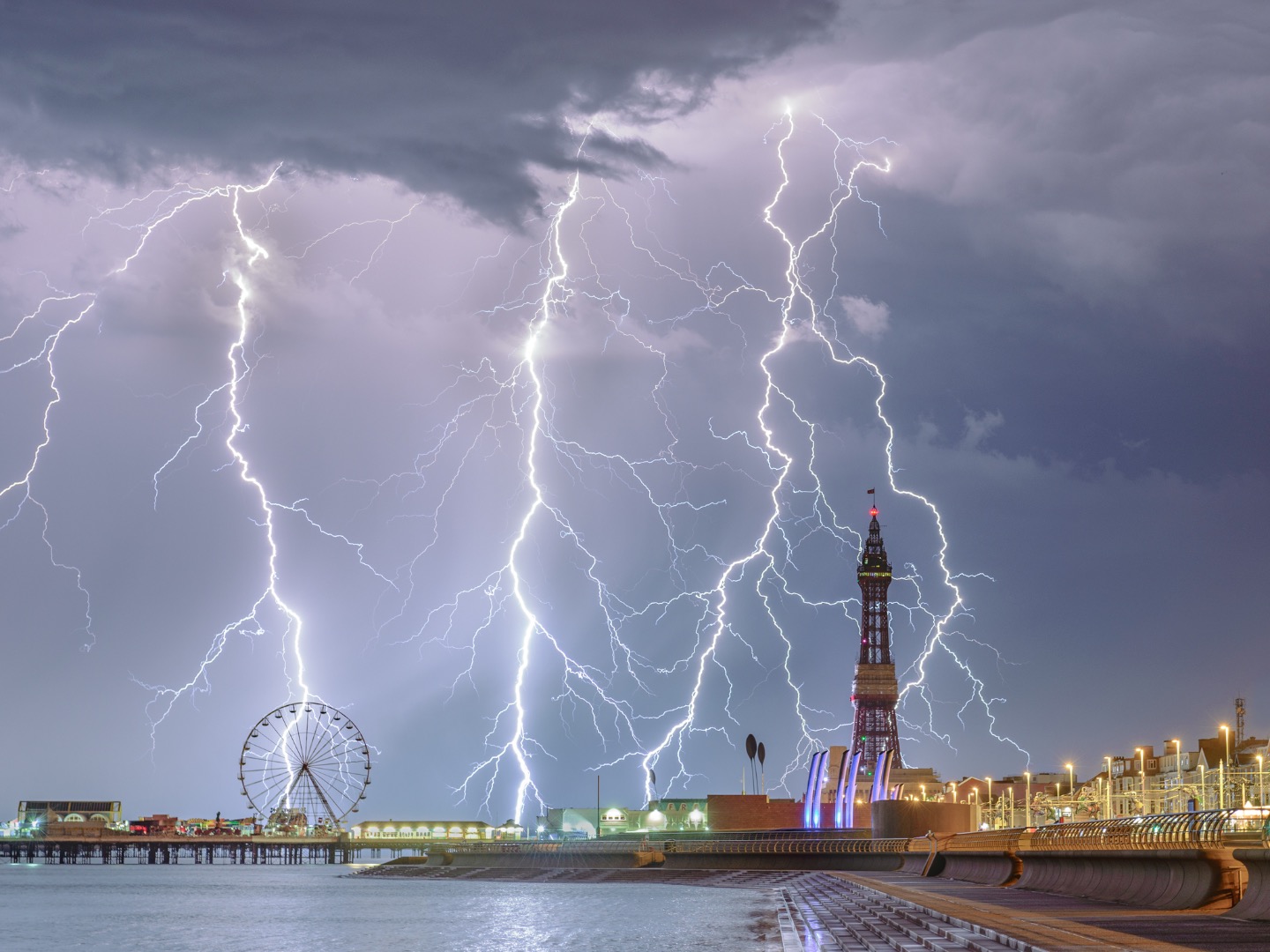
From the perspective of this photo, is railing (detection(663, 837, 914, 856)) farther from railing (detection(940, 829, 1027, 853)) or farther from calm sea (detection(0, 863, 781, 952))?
railing (detection(940, 829, 1027, 853))

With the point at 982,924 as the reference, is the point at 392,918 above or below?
below

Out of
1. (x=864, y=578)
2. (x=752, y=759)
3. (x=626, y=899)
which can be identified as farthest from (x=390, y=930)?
(x=864, y=578)

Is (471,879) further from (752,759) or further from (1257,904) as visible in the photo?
(1257,904)

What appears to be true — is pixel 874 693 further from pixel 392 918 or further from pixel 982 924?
pixel 982 924

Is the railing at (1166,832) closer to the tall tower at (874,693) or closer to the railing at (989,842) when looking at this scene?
the railing at (989,842)

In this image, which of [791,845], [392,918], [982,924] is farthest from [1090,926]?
[791,845]

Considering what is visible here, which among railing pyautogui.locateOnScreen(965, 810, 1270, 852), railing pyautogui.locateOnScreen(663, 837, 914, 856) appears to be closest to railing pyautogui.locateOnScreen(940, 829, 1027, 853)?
railing pyautogui.locateOnScreen(965, 810, 1270, 852)

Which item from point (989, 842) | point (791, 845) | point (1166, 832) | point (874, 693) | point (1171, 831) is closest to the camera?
point (1171, 831)

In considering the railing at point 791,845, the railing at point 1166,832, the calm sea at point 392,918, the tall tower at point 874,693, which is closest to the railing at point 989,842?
the railing at point 1166,832
